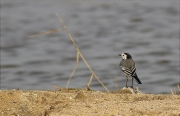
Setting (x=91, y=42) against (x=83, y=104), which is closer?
(x=83, y=104)

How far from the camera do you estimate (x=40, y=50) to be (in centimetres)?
1499

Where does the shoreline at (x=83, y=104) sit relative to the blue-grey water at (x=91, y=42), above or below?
below

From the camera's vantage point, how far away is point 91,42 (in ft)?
50.9

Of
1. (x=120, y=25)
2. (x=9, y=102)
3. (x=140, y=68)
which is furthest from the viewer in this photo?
(x=120, y=25)

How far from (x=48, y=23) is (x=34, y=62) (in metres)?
4.16

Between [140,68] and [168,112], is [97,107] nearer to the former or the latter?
[168,112]

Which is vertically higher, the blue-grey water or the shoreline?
the blue-grey water

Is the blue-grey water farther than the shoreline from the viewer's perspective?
Yes

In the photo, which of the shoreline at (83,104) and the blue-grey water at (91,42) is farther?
the blue-grey water at (91,42)

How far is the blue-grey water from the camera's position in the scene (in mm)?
12625

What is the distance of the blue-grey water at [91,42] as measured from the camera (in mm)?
12625

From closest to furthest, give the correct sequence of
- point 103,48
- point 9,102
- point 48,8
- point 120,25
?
point 9,102
point 103,48
point 120,25
point 48,8

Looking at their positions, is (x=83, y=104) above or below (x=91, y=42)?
below

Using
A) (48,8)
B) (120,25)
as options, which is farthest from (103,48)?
(48,8)
